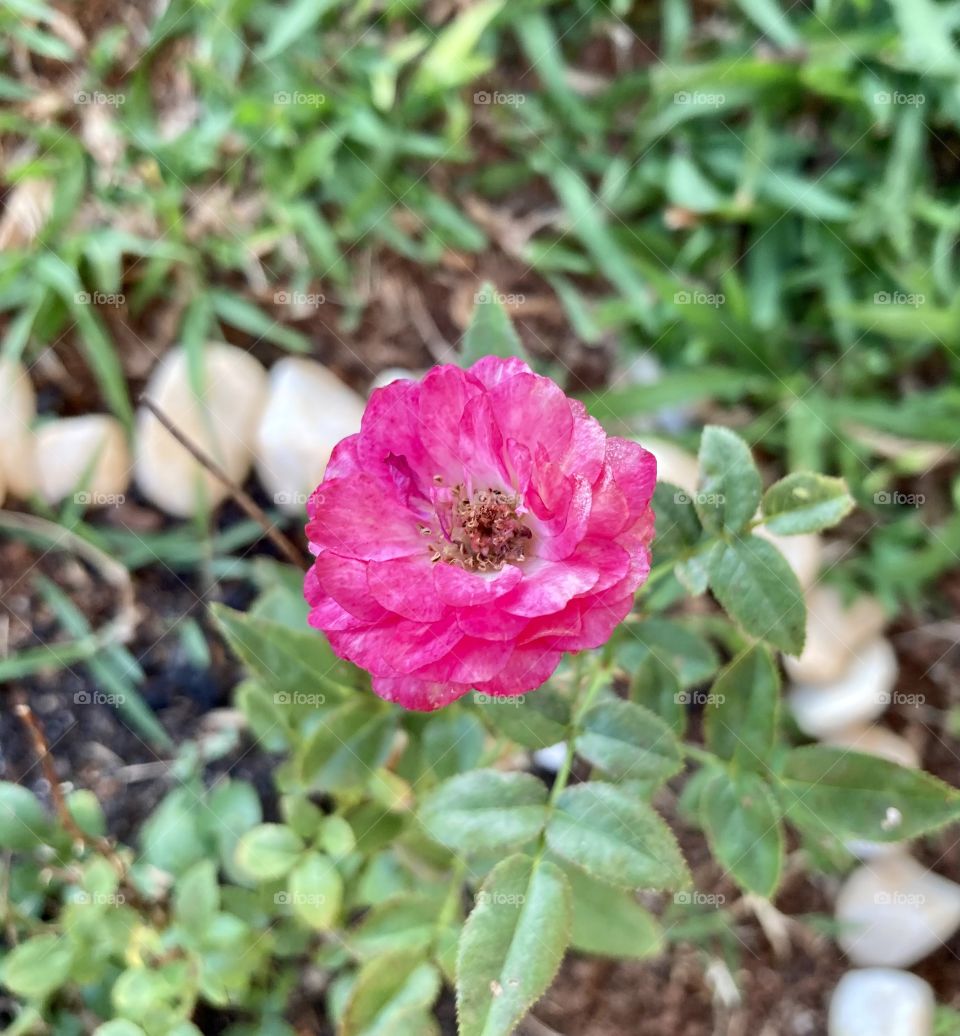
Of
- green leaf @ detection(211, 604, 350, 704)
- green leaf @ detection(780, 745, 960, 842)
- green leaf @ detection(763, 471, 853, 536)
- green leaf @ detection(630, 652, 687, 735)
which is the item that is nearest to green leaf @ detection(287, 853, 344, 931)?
green leaf @ detection(211, 604, 350, 704)

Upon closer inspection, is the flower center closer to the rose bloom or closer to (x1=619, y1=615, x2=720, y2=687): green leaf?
the rose bloom

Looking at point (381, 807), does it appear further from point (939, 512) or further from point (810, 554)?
point (939, 512)

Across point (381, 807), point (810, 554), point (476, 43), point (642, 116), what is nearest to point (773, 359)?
point (810, 554)

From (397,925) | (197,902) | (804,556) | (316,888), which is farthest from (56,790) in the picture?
(804,556)

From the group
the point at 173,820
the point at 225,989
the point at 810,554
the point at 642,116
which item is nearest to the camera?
the point at 225,989

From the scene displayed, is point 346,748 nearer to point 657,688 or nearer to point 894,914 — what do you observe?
point 657,688
